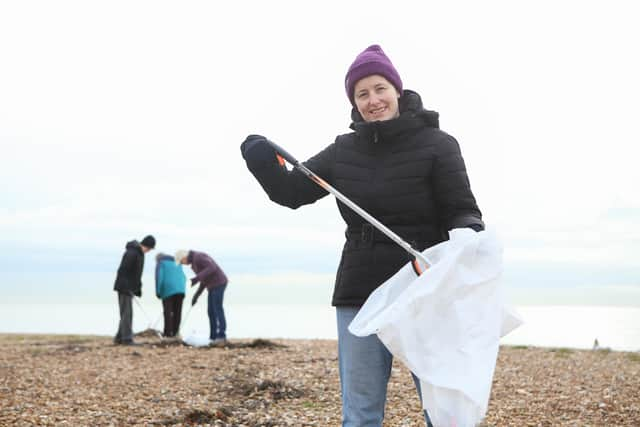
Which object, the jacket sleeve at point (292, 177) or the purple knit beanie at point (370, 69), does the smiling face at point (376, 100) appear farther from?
the jacket sleeve at point (292, 177)

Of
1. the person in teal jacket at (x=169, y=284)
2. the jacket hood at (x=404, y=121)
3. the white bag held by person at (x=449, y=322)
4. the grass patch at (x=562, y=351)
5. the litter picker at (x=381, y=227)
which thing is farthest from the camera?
the person in teal jacket at (x=169, y=284)

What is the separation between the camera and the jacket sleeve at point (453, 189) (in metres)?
2.94

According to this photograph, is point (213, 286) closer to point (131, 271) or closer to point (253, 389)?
point (131, 271)

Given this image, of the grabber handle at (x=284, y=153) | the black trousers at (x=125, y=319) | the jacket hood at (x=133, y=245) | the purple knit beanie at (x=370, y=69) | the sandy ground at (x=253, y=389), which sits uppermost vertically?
the purple knit beanie at (x=370, y=69)

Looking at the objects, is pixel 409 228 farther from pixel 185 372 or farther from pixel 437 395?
pixel 185 372

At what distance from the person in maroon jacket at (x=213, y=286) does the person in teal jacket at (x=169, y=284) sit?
1.08 metres

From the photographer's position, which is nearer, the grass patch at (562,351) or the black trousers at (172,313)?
the grass patch at (562,351)

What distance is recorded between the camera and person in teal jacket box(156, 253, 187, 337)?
43.6 ft

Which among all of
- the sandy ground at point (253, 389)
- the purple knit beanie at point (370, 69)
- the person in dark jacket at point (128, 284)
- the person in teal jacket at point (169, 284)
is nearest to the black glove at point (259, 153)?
the purple knit beanie at point (370, 69)

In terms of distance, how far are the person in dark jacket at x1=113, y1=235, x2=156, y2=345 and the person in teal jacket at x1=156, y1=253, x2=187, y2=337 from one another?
688mm

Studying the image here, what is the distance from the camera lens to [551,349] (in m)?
11.8

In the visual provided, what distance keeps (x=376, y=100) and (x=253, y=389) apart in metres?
4.63

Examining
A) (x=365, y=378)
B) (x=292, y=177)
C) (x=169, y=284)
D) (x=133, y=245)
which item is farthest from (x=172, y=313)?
(x=365, y=378)

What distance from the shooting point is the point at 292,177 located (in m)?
3.32
